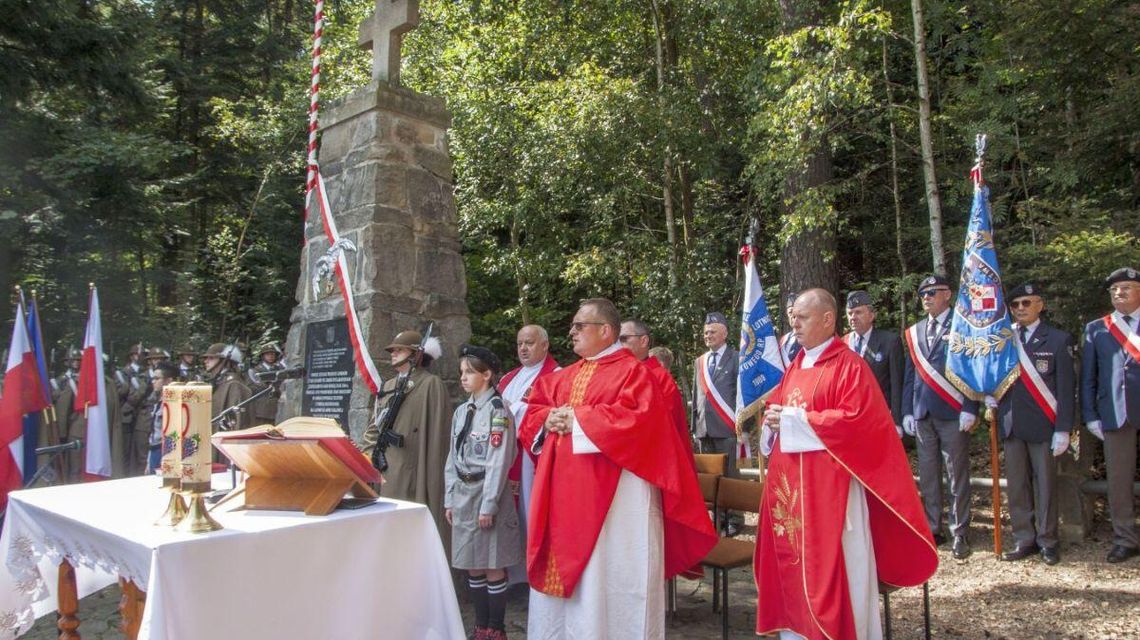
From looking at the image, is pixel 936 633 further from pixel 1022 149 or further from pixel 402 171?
pixel 1022 149

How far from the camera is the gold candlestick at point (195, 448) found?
3.01 m

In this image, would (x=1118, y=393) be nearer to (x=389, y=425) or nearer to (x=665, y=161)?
(x=389, y=425)

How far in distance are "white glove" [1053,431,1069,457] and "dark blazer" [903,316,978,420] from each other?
0.68 metres

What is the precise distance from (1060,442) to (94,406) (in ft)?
30.7

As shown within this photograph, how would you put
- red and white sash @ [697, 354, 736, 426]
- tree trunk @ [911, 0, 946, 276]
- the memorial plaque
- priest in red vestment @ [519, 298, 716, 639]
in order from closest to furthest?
1. priest in red vestment @ [519, 298, 716, 639]
2. the memorial plaque
3. red and white sash @ [697, 354, 736, 426]
4. tree trunk @ [911, 0, 946, 276]

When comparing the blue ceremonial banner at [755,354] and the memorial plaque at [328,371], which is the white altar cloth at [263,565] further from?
the blue ceremonial banner at [755,354]

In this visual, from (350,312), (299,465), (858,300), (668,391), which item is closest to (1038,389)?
(858,300)

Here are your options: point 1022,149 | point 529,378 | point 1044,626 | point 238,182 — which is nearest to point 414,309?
point 529,378

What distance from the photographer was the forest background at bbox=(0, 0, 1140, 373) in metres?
8.80

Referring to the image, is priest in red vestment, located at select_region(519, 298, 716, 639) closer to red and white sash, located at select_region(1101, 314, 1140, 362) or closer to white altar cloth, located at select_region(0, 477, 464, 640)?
Answer: white altar cloth, located at select_region(0, 477, 464, 640)

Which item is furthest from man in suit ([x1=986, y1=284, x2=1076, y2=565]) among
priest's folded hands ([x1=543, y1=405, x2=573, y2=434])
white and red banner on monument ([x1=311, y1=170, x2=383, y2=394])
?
white and red banner on monument ([x1=311, y1=170, x2=383, y2=394])

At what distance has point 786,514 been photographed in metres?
4.33

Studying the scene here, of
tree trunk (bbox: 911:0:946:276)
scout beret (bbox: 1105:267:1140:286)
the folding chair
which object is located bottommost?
the folding chair

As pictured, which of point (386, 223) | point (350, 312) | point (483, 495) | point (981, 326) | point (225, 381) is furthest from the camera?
point (225, 381)
